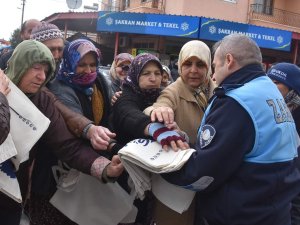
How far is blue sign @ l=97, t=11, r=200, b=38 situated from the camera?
49.2 feet

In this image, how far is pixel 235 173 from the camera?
1897mm

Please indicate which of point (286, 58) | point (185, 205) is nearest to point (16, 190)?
point (185, 205)

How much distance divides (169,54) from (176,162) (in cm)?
1599

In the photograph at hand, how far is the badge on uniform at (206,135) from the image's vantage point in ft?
6.04

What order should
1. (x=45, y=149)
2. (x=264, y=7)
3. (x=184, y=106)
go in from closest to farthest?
(x=45, y=149) → (x=184, y=106) → (x=264, y=7)

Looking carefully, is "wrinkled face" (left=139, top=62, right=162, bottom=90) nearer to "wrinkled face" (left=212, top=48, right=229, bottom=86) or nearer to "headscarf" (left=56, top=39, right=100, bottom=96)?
"headscarf" (left=56, top=39, right=100, bottom=96)

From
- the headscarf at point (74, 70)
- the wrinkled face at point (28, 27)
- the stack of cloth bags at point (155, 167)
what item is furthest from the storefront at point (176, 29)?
the stack of cloth bags at point (155, 167)

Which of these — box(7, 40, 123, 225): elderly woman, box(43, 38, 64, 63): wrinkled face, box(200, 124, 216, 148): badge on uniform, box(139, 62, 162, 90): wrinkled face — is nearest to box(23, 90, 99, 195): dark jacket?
box(7, 40, 123, 225): elderly woman

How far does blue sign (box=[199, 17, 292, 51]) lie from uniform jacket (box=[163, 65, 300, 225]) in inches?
533

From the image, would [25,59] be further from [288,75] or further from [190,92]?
[288,75]

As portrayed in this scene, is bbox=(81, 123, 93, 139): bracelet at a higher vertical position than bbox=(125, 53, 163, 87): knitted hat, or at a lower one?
lower

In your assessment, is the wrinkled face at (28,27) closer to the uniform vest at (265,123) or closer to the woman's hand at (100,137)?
the woman's hand at (100,137)

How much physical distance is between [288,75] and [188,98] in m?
0.98

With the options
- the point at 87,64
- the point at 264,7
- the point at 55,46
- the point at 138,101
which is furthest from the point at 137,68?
the point at 264,7
